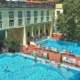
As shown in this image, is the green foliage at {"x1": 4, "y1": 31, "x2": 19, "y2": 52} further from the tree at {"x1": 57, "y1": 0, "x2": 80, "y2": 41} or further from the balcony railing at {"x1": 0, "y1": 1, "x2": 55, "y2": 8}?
the tree at {"x1": 57, "y1": 0, "x2": 80, "y2": 41}

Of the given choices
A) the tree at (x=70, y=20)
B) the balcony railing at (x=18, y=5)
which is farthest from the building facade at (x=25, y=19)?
the tree at (x=70, y=20)

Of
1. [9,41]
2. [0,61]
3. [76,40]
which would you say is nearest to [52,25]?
[76,40]

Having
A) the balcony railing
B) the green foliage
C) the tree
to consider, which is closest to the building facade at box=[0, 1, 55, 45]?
the balcony railing

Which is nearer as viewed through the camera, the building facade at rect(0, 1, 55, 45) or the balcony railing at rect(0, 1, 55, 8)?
the balcony railing at rect(0, 1, 55, 8)

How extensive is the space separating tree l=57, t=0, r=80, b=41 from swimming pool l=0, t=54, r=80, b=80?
469 inches

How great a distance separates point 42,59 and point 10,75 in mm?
6880

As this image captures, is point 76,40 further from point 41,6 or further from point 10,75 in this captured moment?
point 10,75

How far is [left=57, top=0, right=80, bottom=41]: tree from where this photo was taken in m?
39.1

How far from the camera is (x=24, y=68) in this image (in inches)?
1131

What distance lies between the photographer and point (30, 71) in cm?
2762

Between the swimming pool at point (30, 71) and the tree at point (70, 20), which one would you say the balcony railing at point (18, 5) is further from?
the swimming pool at point (30, 71)

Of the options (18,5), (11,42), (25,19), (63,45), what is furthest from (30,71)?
(63,45)

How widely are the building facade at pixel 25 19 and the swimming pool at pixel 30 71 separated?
725 centimetres

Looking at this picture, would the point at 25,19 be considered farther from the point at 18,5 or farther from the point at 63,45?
the point at 63,45
